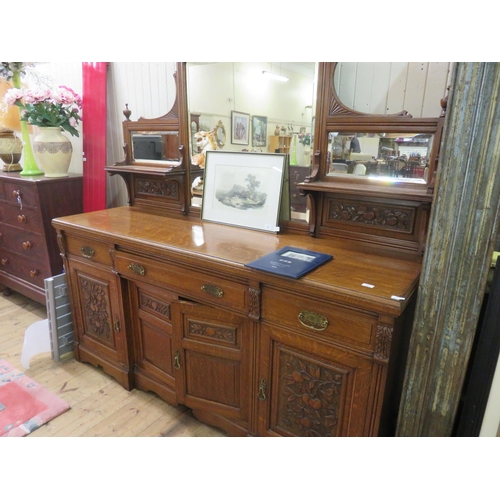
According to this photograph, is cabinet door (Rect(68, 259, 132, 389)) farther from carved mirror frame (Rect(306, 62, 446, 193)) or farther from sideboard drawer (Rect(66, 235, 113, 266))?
carved mirror frame (Rect(306, 62, 446, 193))

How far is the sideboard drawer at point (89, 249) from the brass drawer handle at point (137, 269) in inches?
6.0

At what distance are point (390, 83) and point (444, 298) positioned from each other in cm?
85

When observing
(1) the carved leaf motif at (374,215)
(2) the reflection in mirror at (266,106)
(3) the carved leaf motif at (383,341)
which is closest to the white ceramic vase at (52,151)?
(2) the reflection in mirror at (266,106)

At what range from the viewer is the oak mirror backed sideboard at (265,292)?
1.16 m

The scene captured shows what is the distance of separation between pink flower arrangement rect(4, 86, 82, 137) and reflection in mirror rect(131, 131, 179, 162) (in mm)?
538

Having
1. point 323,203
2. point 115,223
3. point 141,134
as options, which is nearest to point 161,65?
point 141,134

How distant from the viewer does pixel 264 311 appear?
51.1 inches

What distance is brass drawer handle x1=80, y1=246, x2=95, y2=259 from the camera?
6.02 ft

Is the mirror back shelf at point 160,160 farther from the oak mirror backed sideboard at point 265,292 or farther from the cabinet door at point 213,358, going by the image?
the cabinet door at point 213,358

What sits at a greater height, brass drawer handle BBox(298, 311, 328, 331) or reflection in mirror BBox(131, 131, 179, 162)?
reflection in mirror BBox(131, 131, 179, 162)

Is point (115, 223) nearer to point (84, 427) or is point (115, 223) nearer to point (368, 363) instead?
point (84, 427)

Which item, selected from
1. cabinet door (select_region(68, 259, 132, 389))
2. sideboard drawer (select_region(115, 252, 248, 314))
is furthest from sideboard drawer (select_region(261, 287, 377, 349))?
cabinet door (select_region(68, 259, 132, 389))

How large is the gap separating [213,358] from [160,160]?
3.80 ft

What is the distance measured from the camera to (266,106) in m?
1.61
